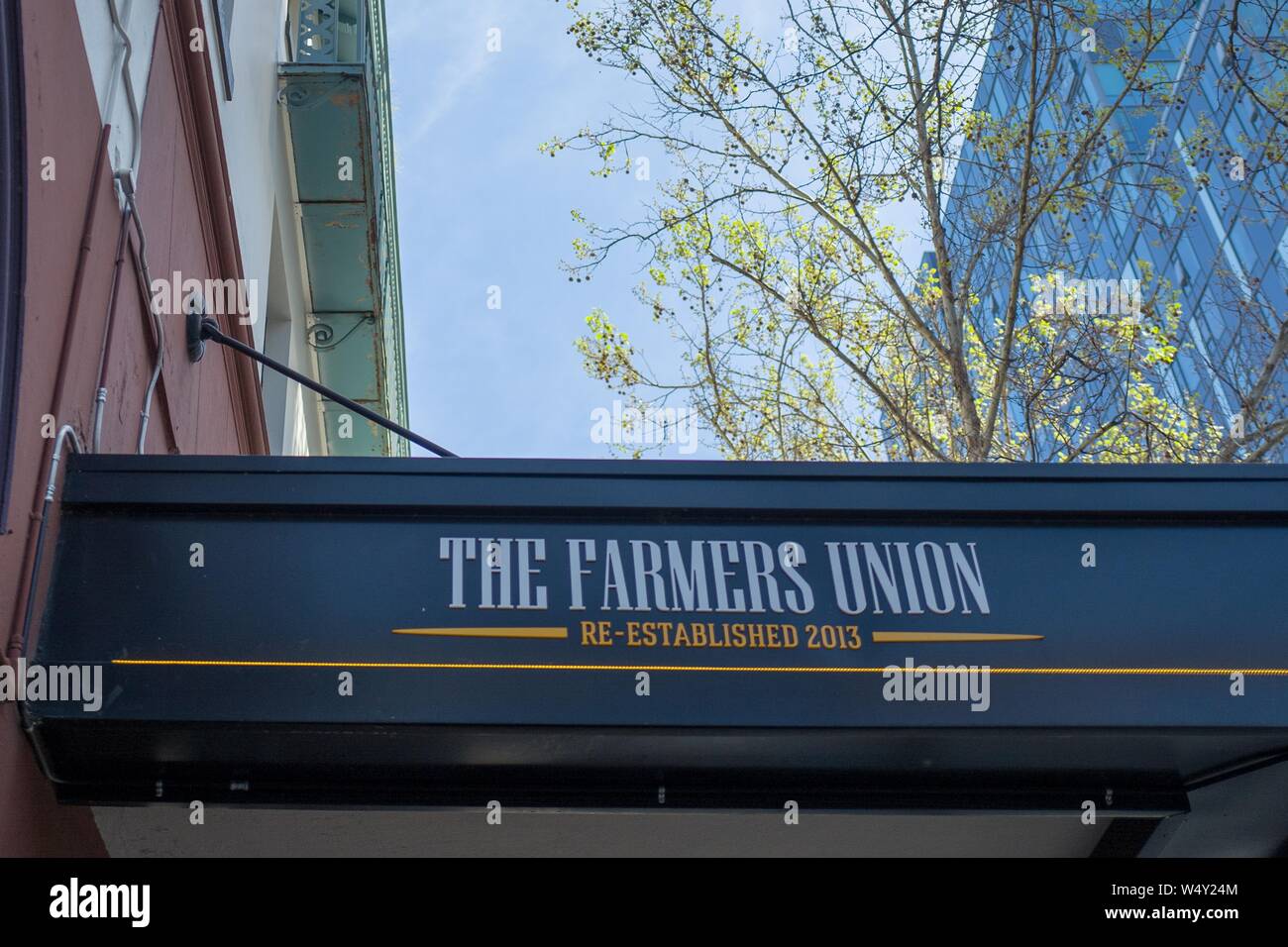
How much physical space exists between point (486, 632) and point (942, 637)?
1.20 m

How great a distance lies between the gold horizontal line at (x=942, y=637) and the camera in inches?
139

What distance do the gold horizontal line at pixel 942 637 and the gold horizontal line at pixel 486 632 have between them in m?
0.84

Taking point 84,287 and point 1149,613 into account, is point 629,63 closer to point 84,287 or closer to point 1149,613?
point 84,287

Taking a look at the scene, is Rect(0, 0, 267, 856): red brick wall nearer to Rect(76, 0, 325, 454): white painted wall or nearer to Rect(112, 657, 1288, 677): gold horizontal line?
Rect(76, 0, 325, 454): white painted wall

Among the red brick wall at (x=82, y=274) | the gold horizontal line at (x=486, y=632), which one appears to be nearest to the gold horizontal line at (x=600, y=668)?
the gold horizontal line at (x=486, y=632)

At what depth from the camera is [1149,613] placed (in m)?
3.61

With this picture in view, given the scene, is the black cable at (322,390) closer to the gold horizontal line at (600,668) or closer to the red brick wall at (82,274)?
the red brick wall at (82,274)

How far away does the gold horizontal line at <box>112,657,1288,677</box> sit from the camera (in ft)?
11.0

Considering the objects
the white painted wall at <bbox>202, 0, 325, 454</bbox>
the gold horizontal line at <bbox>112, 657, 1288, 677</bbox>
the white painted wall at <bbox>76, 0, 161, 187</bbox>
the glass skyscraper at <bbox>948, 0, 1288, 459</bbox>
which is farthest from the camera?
the glass skyscraper at <bbox>948, 0, 1288, 459</bbox>

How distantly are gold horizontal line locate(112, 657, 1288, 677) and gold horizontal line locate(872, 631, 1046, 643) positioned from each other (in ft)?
0.27

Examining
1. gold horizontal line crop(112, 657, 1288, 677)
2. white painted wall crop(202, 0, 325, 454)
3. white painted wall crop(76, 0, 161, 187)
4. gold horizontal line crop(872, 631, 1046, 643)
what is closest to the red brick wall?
white painted wall crop(76, 0, 161, 187)

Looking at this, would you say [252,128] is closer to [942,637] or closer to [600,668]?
[600,668]
